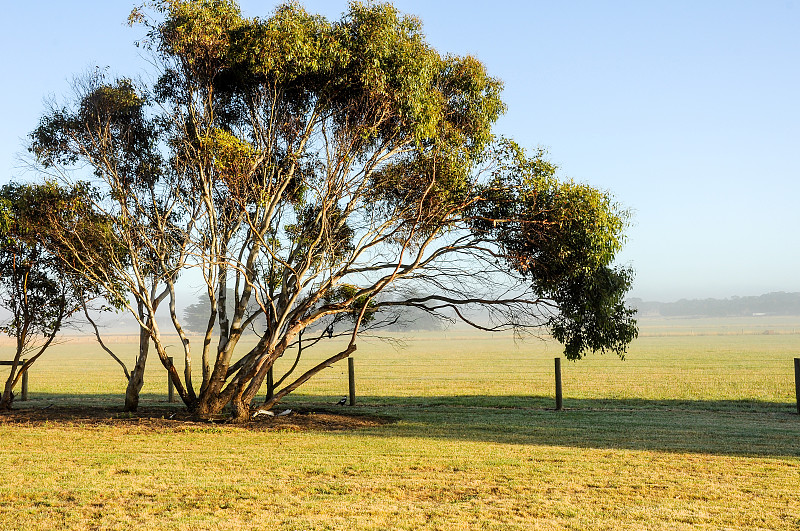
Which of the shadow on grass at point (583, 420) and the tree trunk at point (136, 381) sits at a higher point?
the tree trunk at point (136, 381)

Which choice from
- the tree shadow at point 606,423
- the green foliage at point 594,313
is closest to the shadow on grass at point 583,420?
the tree shadow at point 606,423

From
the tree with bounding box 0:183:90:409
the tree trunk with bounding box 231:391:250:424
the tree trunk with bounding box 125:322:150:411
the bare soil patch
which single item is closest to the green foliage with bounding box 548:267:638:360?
the bare soil patch

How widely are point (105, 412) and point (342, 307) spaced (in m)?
6.89

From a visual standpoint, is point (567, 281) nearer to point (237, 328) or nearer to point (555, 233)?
point (555, 233)

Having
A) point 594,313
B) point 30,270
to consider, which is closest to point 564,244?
point 594,313

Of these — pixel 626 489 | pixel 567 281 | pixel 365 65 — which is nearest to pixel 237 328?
pixel 365 65

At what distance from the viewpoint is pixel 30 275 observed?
61.8 ft

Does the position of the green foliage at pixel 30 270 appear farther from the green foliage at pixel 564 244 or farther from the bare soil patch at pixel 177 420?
the green foliage at pixel 564 244

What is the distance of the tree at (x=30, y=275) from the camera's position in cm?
1650

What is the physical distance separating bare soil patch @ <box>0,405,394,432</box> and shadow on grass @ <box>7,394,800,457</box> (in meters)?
0.86

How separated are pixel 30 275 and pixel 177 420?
6.24m

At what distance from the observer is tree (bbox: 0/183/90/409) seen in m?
16.5

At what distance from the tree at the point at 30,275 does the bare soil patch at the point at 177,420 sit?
2047 millimetres

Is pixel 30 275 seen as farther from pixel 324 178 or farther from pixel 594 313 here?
pixel 594 313
